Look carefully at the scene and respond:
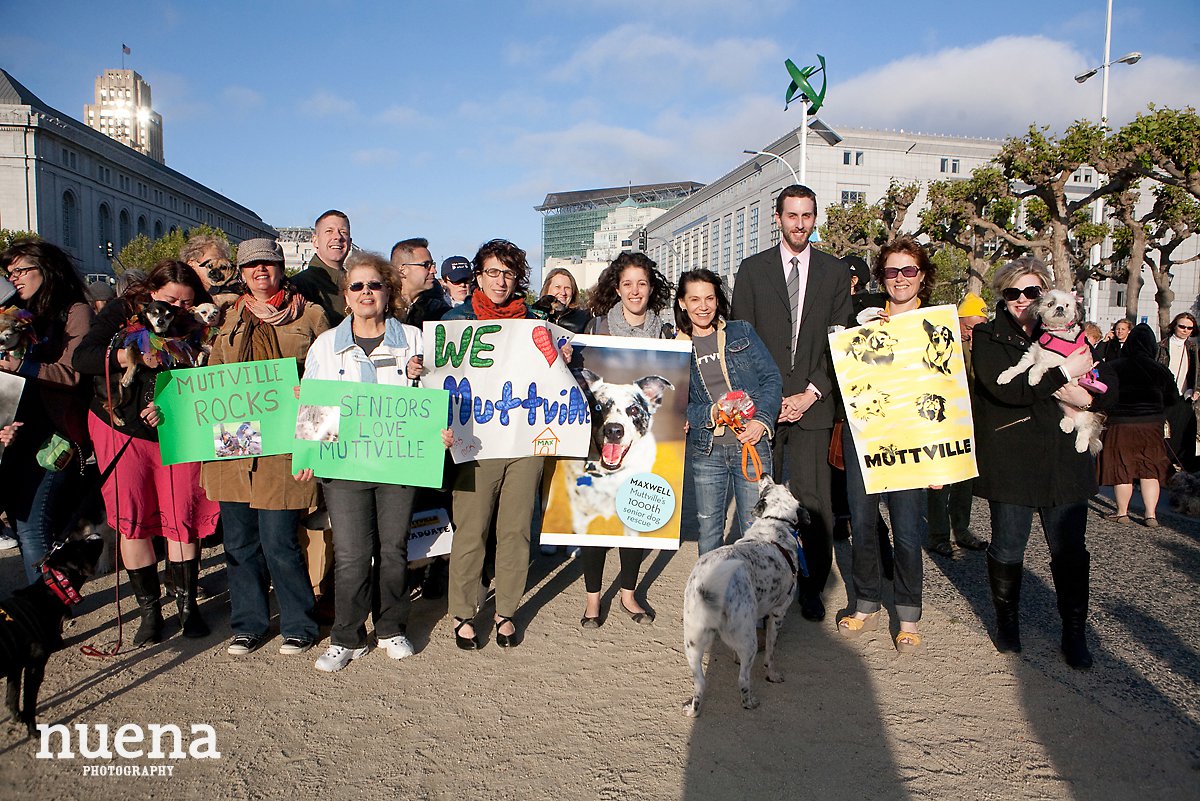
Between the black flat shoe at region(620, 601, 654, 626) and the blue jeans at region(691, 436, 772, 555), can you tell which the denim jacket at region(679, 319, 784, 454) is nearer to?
the blue jeans at region(691, 436, 772, 555)

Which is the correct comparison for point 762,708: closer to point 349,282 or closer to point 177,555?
point 349,282

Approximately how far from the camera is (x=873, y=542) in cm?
485

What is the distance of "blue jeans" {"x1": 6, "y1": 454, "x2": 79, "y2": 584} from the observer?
459cm

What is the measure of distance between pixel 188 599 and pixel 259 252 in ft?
7.95

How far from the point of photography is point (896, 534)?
15.5 ft

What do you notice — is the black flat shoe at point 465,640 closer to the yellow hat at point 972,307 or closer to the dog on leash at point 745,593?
the dog on leash at point 745,593

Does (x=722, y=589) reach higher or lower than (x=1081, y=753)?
higher

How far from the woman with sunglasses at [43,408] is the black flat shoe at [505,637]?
9.41 feet

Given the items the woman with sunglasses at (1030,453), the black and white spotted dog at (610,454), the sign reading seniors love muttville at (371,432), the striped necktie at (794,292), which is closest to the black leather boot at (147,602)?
the sign reading seniors love muttville at (371,432)

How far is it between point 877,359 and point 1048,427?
104 centimetres

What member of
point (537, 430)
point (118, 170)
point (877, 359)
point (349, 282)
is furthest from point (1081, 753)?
point (118, 170)

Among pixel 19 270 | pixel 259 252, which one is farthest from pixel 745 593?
pixel 19 270

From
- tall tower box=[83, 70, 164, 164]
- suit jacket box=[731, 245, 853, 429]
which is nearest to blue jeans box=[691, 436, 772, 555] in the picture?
suit jacket box=[731, 245, 853, 429]

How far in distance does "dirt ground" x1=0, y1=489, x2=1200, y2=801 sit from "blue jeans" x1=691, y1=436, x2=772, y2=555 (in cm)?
83
